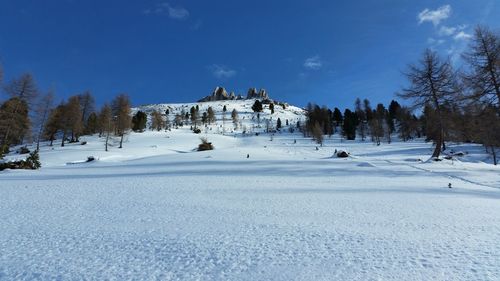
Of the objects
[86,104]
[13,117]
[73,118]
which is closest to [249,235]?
[13,117]

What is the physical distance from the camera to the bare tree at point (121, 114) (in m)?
50.5

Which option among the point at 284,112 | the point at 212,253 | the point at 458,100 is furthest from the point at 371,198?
the point at 284,112

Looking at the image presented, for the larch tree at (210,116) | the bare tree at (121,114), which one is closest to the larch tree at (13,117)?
the bare tree at (121,114)

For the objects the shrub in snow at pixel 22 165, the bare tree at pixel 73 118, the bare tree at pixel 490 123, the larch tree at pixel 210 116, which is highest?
the larch tree at pixel 210 116

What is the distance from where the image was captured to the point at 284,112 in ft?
565

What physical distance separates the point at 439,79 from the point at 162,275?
84.5 ft

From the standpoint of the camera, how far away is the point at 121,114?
5075 centimetres

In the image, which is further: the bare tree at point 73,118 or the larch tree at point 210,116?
the larch tree at point 210,116

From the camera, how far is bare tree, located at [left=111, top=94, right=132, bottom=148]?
50.5m

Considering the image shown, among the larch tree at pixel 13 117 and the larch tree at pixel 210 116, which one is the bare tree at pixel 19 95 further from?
the larch tree at pixel 210 116

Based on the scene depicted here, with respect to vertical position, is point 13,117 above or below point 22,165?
above

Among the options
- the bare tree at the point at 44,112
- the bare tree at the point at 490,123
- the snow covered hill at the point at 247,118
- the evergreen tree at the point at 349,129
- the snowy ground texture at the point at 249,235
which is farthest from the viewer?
the snow covered hill at the point at 247,118

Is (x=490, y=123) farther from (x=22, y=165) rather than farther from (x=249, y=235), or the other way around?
(x=22, y=165)

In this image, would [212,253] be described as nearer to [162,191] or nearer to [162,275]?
[162,275]
